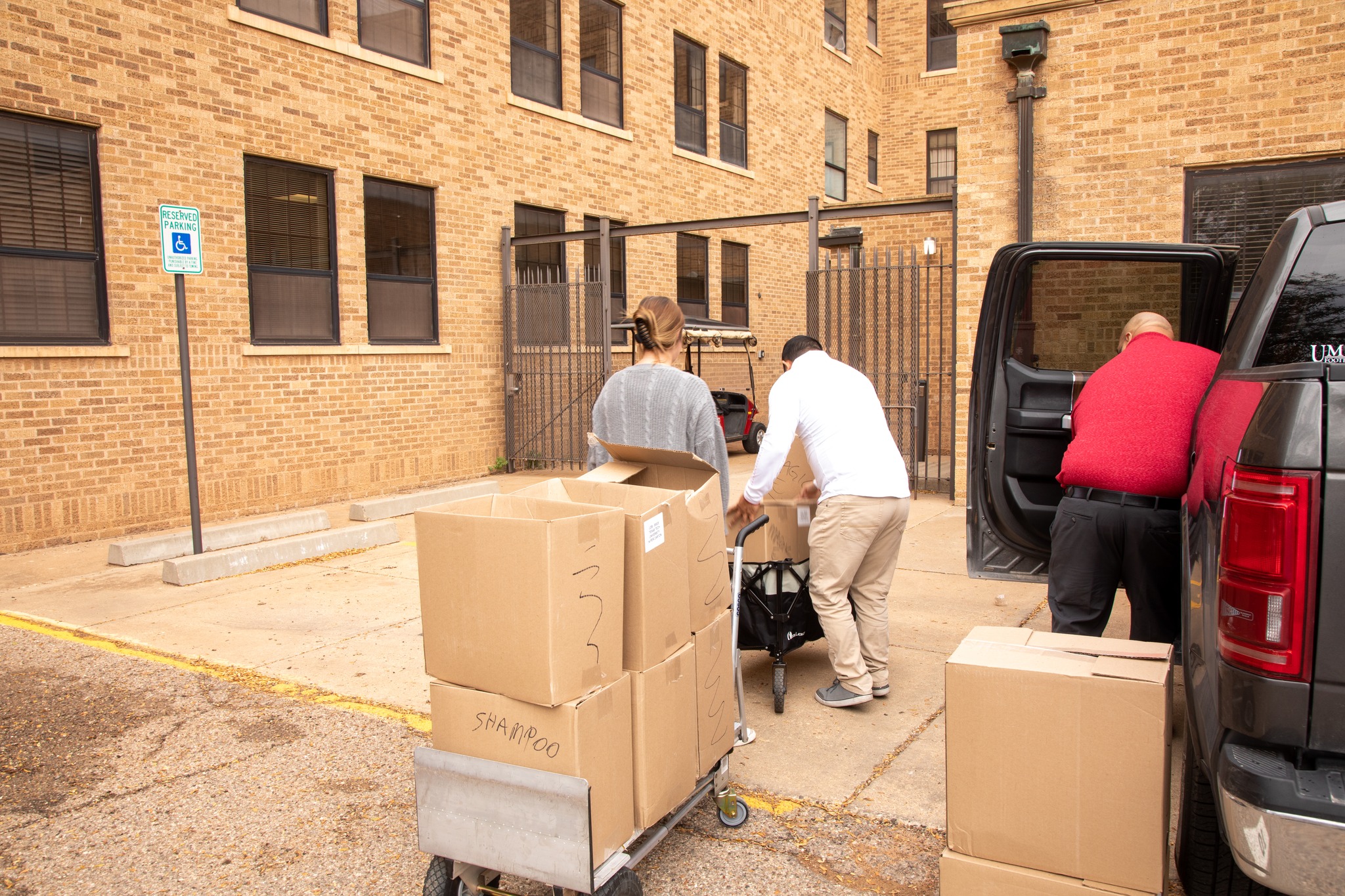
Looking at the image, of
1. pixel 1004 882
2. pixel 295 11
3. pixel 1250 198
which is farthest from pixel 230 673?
pixel 1250 198

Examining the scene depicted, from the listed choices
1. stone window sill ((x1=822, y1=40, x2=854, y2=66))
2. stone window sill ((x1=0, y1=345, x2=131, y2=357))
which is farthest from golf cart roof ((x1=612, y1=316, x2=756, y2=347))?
stone window sill ((x1=822, y1=40, x2=854, y2=66))

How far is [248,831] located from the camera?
347 centimetres

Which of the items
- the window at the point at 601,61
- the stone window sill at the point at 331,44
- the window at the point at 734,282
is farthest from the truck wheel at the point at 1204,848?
the window at the point at 734,282

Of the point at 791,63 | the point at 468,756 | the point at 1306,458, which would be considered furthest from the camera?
the point at 791,63

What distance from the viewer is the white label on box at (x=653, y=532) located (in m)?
2.77

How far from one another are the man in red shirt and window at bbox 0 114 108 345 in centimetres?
833

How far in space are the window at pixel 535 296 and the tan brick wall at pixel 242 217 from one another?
12.8 inches

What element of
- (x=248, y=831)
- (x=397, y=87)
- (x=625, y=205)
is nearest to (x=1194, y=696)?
(x=248, y=831)

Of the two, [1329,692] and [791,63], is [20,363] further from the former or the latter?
[791,63]

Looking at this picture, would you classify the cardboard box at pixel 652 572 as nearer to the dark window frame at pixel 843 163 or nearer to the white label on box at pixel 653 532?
the white label on box at pixel 653 532

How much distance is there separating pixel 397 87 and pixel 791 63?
411 inches

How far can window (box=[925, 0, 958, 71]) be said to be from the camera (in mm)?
21469

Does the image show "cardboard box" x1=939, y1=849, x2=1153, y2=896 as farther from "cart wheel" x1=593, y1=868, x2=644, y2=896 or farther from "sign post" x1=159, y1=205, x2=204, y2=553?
"sign post" x1=159, y1=205, x2=204, y2=553

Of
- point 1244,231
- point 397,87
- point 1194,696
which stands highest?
point 397,87
